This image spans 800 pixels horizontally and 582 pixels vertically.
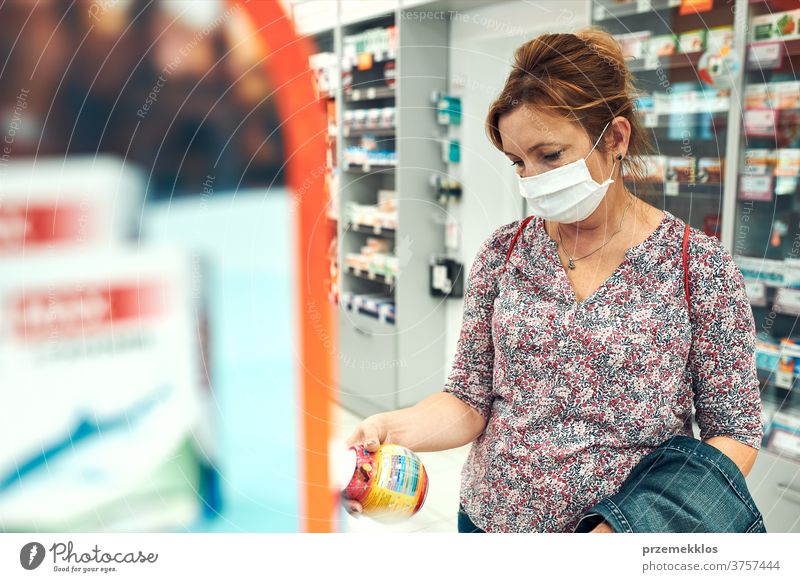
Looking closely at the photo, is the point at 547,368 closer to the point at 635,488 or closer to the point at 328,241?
the point at 635,488

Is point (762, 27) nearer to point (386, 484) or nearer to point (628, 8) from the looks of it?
point (628, 8)

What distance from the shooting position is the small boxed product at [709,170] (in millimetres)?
2388

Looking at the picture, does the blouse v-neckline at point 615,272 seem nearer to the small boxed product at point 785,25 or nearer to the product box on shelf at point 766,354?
the small boxed product at point 785,25

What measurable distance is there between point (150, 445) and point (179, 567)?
0.19m

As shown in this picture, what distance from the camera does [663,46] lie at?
2475 mm

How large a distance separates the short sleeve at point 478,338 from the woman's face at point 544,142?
0.51 ft

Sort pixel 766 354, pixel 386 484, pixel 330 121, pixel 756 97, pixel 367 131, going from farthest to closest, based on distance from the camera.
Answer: pixel 766 354 < pixel 756 97 < pixel 367 131 < pixel 330 121 < pixel 386 484

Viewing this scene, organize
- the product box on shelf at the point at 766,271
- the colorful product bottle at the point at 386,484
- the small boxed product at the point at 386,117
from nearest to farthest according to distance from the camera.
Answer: the colorful product bottle at the point at 386,484
the small boxed product at the point at 386,117
the product box on shelf at the point at 766,271

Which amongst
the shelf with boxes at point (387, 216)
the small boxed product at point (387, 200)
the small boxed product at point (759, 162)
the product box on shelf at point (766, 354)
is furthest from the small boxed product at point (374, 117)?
the product box on shelf at point (766, 354)

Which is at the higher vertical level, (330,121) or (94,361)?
(330,121)

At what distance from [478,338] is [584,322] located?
0.60 feet

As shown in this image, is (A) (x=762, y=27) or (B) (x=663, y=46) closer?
(A) (x=762, y=27)

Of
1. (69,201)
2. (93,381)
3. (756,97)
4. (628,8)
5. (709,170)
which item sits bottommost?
(93,381)

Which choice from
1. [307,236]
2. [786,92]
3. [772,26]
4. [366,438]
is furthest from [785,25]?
[366,438]
